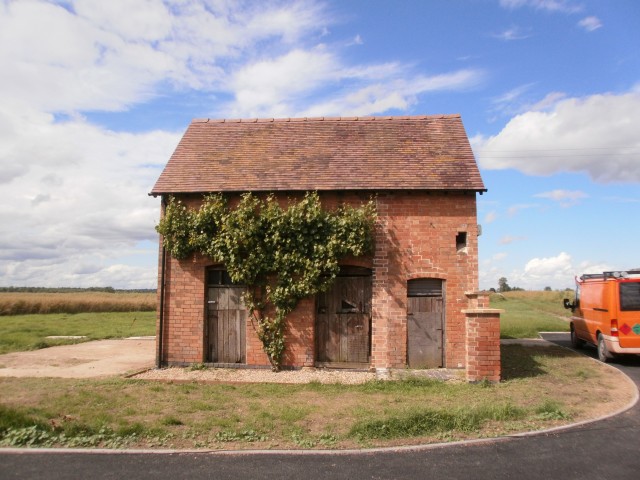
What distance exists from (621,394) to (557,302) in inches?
1569

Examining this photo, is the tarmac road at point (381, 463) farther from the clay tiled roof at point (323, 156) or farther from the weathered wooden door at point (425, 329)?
the clay tiled roof at point (323, 156)

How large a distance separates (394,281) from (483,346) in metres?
2.71

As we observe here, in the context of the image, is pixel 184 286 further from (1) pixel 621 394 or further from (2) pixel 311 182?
(1) pixel 621 394

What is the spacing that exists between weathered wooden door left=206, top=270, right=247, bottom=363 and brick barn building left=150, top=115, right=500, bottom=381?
3cm

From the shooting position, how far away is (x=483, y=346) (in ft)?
33.2

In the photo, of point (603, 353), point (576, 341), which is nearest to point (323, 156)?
point (603, 353)

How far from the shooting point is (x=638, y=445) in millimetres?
6184

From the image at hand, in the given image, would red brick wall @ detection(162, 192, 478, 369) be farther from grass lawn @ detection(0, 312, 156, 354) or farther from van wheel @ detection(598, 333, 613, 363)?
grass lawn @ detection(0, 312, 156, 354)

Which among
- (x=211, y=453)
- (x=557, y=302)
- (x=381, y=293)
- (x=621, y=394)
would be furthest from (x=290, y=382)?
(x=557, y=302)

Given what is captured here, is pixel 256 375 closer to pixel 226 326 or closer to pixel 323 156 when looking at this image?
pixel 226 326

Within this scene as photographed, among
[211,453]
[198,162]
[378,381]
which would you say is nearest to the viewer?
[211,453]

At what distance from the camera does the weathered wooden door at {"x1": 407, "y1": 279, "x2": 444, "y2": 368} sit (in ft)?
38.8

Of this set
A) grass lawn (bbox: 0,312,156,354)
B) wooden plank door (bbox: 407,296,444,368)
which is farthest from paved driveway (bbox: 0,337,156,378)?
wooden plank door (bbox: 407,296,444,368)

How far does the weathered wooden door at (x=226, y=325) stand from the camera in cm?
1246
